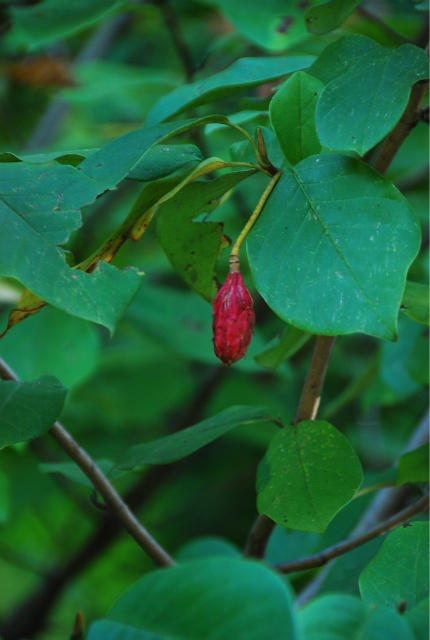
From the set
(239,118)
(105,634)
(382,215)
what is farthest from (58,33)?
(105,634)

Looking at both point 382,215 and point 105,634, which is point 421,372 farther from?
point 105,634

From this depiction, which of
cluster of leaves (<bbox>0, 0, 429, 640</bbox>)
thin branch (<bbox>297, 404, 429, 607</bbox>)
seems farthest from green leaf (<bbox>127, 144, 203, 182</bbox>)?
thin branch (<bbox>297, 404, 429, 607</bbox>)

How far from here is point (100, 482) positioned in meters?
0.83

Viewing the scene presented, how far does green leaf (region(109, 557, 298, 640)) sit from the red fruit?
254mm

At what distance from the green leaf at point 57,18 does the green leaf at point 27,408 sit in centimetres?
92

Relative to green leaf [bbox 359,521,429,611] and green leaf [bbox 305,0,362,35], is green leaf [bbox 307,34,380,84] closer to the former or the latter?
green leaf [bbox 305,0,362,35]

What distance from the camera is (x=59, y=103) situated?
2555mm

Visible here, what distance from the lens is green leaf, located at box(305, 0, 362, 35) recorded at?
2.66 feet

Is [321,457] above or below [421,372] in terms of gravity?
above

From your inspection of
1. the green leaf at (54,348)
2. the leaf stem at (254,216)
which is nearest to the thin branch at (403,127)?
the leaf stem at (254,216)

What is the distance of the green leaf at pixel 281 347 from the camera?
903 mm

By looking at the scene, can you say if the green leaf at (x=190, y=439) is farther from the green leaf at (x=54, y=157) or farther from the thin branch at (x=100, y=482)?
the green leaf at (x=54, y=157)

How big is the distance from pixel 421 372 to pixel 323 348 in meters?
0.29

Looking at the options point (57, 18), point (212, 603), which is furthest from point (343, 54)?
point (57, 18)
